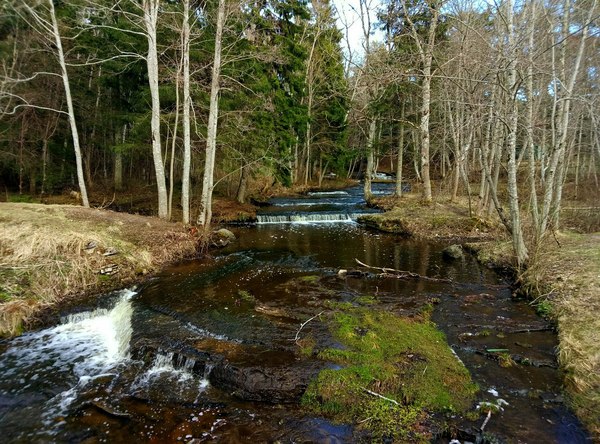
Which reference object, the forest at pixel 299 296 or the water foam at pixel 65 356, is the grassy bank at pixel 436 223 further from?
the water foam at pixel 65 356

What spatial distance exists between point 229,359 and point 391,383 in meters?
2.42

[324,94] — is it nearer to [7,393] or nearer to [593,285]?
[593,285]

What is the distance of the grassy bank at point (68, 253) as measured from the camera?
7438 millimetres

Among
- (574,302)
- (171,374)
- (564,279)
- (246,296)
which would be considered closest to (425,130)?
(564,279)

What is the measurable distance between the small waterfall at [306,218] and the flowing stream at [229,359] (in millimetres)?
8089

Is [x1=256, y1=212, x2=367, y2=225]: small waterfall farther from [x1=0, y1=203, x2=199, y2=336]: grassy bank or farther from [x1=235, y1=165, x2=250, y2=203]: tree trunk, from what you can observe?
[x1=0, y1=203, x2=199, y2=336]: grassy bank

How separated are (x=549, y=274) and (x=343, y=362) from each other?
597cm

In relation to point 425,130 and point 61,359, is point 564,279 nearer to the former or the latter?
point 61,359

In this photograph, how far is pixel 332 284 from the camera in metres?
8.75

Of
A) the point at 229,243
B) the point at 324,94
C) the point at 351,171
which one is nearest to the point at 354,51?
the point at 324,94

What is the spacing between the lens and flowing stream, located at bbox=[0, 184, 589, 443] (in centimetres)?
425

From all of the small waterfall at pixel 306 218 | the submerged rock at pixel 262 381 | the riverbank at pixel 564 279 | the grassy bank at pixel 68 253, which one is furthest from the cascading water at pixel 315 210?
the submerged rock at pixel 262 381

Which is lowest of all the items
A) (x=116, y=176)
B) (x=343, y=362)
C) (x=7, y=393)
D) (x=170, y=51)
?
(x=7, y=393)

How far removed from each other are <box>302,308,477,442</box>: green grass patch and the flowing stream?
8.8 inches
